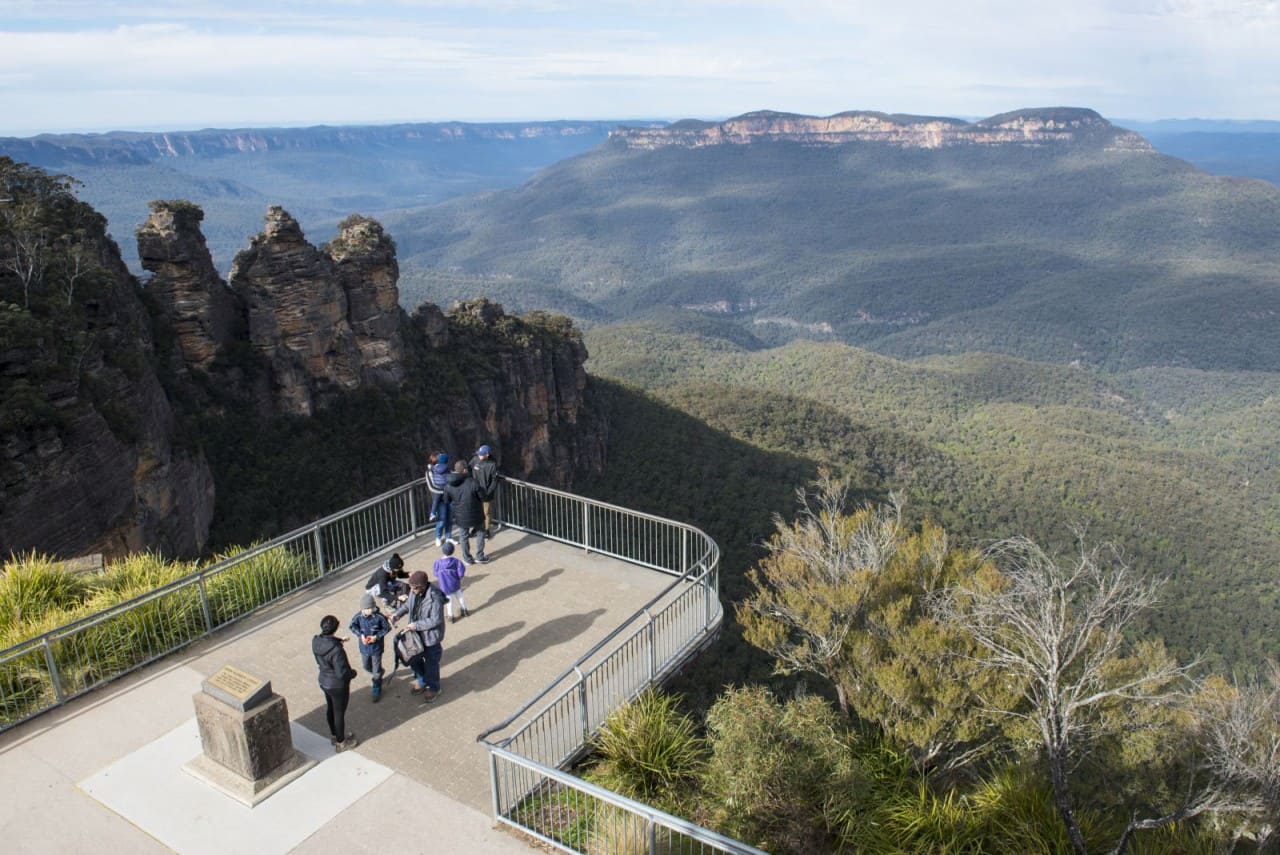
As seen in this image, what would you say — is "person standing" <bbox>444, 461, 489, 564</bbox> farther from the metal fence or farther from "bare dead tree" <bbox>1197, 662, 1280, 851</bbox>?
"bare dead tree" <bbox>1197, 662, 1280, 851</bbox>

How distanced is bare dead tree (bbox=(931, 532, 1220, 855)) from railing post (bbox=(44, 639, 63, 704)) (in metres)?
12.6

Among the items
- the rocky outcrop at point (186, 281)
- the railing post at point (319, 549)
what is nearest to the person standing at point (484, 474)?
the railing post at point (319, 549)

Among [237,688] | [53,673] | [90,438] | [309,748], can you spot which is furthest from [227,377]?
[237,688]

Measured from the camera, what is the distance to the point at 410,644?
1040 centimetres

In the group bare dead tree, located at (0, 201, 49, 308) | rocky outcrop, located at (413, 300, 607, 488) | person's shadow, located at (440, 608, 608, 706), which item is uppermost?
bare dead tree, located at (0, 201, 49, 308)

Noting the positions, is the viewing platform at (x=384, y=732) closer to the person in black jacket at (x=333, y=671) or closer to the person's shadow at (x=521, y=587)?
the person's shadow at (x=521, y=587)

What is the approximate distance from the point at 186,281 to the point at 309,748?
28.3m

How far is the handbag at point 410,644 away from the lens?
10.4 metres

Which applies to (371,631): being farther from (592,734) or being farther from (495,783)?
(592,734)

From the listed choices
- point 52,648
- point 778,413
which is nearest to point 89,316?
point 52,648

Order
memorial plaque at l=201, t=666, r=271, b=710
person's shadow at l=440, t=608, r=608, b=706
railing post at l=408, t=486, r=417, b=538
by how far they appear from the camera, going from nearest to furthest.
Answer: memorial plaque at l=201, t=666, r=271, b=710 → person's shadow at l=440, t=608, r=608, b=706 → railing post at l=408, t=486, r=417, b=538

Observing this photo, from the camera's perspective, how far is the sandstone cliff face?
18.5m

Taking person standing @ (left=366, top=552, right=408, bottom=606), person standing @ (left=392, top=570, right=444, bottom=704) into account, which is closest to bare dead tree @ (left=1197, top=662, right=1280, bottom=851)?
person standing @ (left=392, top=570, right=444, bottom=704)

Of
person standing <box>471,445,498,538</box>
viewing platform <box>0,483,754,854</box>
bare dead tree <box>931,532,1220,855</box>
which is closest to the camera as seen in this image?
viewing platform <box>0,483,754,854</box>
